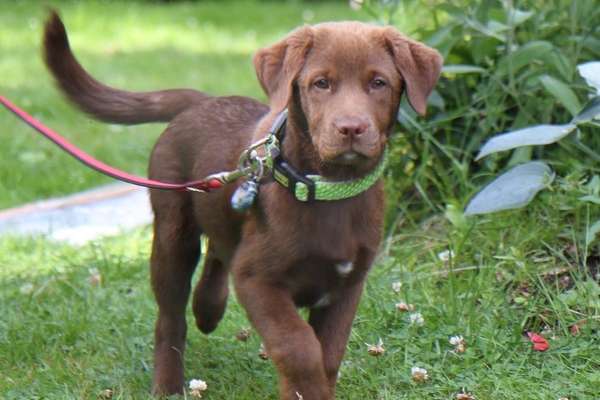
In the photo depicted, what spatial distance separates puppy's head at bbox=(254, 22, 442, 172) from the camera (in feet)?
10.1

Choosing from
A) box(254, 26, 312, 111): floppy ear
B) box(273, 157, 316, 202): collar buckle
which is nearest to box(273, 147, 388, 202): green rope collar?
box(273, 157, 316, 202): collar buckle

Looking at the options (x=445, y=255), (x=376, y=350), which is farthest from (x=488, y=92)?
(x=376, y=350)

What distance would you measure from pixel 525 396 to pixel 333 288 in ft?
2.19

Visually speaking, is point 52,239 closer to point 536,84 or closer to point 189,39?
point 536,84

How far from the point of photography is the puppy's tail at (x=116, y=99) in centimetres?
388

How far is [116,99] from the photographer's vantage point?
3.94 metres

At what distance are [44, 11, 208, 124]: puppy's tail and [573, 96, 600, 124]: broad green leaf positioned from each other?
4.04 feet

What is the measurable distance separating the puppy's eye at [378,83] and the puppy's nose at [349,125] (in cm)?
17

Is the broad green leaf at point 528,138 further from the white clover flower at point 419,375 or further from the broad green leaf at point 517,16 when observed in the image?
the broad green leaf at point 517,16

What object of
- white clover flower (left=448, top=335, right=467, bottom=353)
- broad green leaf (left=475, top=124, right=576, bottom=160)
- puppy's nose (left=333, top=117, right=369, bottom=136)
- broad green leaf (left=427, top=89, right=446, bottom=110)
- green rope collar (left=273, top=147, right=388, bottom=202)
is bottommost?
white clover flower (left=448, top=335, right=467, bottom=353)

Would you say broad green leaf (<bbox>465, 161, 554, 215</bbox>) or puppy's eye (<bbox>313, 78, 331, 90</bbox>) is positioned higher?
puppy's eye (<bbox>313, 78, 331, 90</bbox>)

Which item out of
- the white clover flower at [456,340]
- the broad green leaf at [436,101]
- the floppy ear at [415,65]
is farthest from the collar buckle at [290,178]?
the broad green leaf at [436,101]

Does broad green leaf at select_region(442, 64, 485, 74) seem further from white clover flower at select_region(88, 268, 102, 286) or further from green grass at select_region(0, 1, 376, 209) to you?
white clover flower at select_region(88, 268, 102, 286)

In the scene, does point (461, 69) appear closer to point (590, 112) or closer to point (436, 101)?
point (436, 101)
